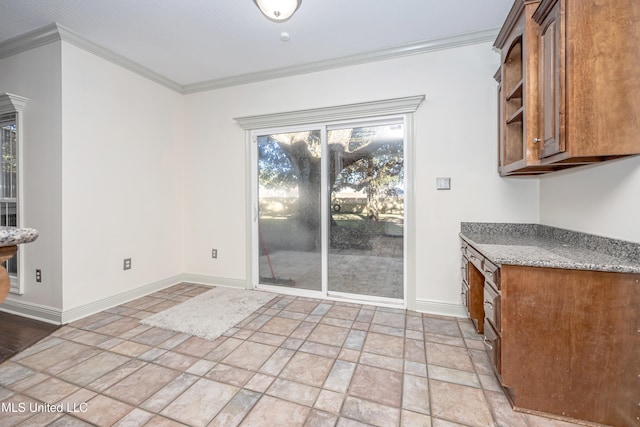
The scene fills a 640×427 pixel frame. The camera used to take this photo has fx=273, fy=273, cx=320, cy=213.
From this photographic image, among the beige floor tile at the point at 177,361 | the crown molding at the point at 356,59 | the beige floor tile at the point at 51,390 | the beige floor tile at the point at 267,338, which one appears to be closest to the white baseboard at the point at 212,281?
the beige floor tile at the point at 267,338

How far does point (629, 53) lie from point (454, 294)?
6.86ft

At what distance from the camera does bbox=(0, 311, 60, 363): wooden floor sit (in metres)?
2.06

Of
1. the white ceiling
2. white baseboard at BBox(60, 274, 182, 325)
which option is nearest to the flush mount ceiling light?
the white ceiling

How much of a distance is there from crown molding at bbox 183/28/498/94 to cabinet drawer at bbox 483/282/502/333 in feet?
7.44

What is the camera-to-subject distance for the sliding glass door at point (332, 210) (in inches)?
115

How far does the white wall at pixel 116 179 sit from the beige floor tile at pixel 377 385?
2.71 metres

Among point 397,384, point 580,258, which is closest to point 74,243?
point 397,384

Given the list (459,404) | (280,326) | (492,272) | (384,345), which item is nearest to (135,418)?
(280,326)

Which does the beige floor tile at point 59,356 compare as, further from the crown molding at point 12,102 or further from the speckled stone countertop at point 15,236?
the crown molding at point 12,102

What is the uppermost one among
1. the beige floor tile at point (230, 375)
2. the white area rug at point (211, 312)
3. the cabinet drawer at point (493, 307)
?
the cabinet drawer at point (493, 307)

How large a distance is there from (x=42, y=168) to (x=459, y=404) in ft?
12.6

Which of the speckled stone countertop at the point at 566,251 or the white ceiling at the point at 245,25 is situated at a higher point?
the white ceiling at the point at 245,25

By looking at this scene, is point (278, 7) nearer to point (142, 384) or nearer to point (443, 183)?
point (443, 183)

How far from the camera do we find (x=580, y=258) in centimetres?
146
